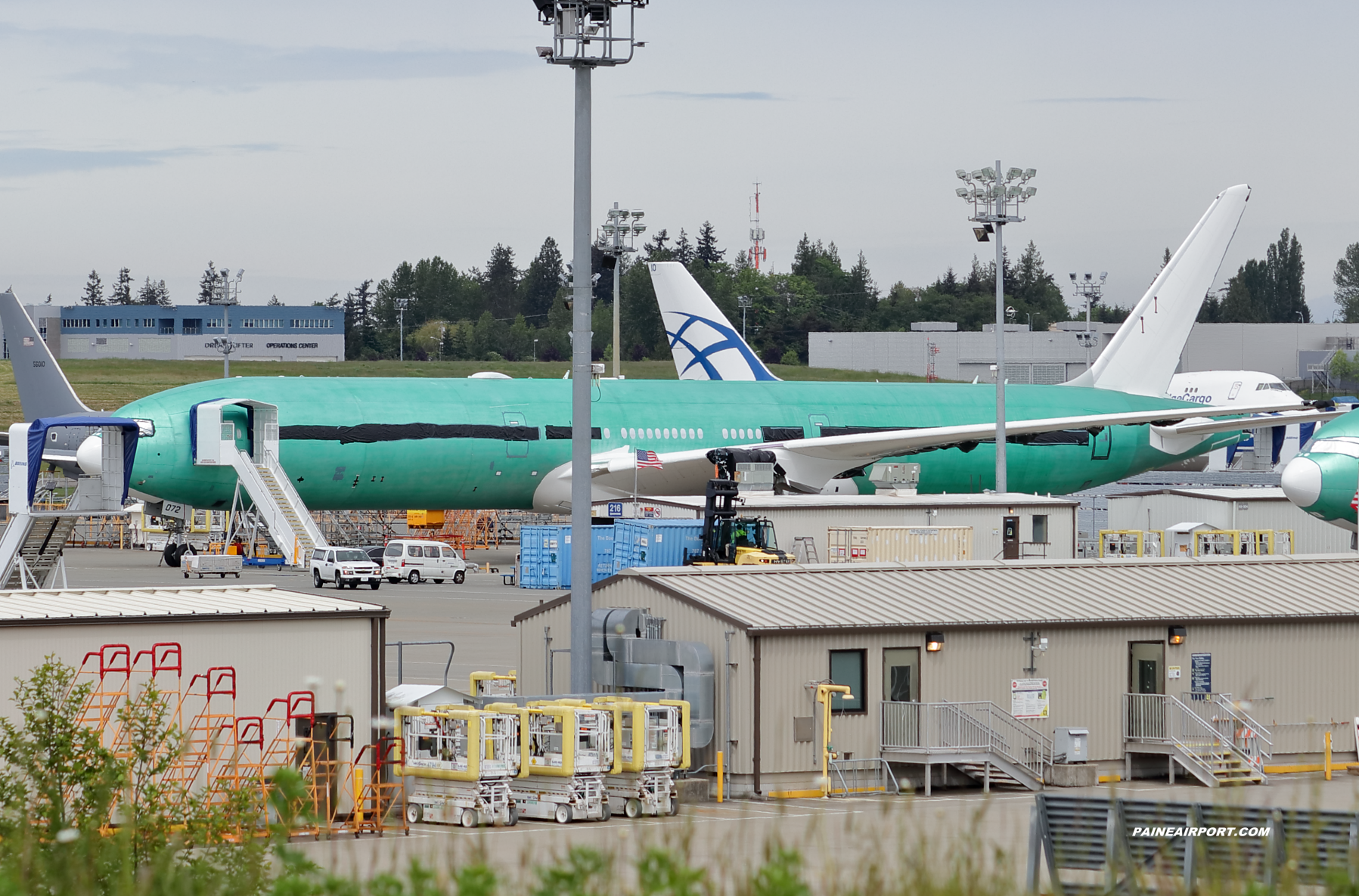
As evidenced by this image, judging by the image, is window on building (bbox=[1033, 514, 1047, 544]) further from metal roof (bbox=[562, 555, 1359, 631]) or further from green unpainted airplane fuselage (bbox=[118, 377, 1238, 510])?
green unpainted airplane fuselage (bbox=[118, 377, 1238, 510])

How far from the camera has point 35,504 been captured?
36.1 m

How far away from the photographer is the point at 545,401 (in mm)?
53938

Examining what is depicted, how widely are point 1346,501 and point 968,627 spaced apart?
14711mm

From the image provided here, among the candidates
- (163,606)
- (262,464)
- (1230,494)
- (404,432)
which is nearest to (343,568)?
(262,464)

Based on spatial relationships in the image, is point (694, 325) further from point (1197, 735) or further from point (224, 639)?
point (224, 639)

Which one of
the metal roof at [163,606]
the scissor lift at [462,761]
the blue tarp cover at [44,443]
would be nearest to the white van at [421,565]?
the blue tarp cover at [44,443]

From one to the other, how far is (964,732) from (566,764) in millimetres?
5591

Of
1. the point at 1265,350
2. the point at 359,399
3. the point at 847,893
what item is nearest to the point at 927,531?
the point at 359,399

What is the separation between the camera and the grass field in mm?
125750

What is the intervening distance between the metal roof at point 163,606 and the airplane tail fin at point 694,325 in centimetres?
4792

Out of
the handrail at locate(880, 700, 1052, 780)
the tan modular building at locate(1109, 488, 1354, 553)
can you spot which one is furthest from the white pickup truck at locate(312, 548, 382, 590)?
the handrail at locate(880, 700, 1052, 780)

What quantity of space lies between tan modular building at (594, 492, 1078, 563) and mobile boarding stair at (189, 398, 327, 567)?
13.2m

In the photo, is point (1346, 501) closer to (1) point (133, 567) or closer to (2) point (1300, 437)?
(1) point (133, 567)

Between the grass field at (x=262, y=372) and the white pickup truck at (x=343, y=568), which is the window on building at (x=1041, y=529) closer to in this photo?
the white pickup truck at (x=343, y=568)
